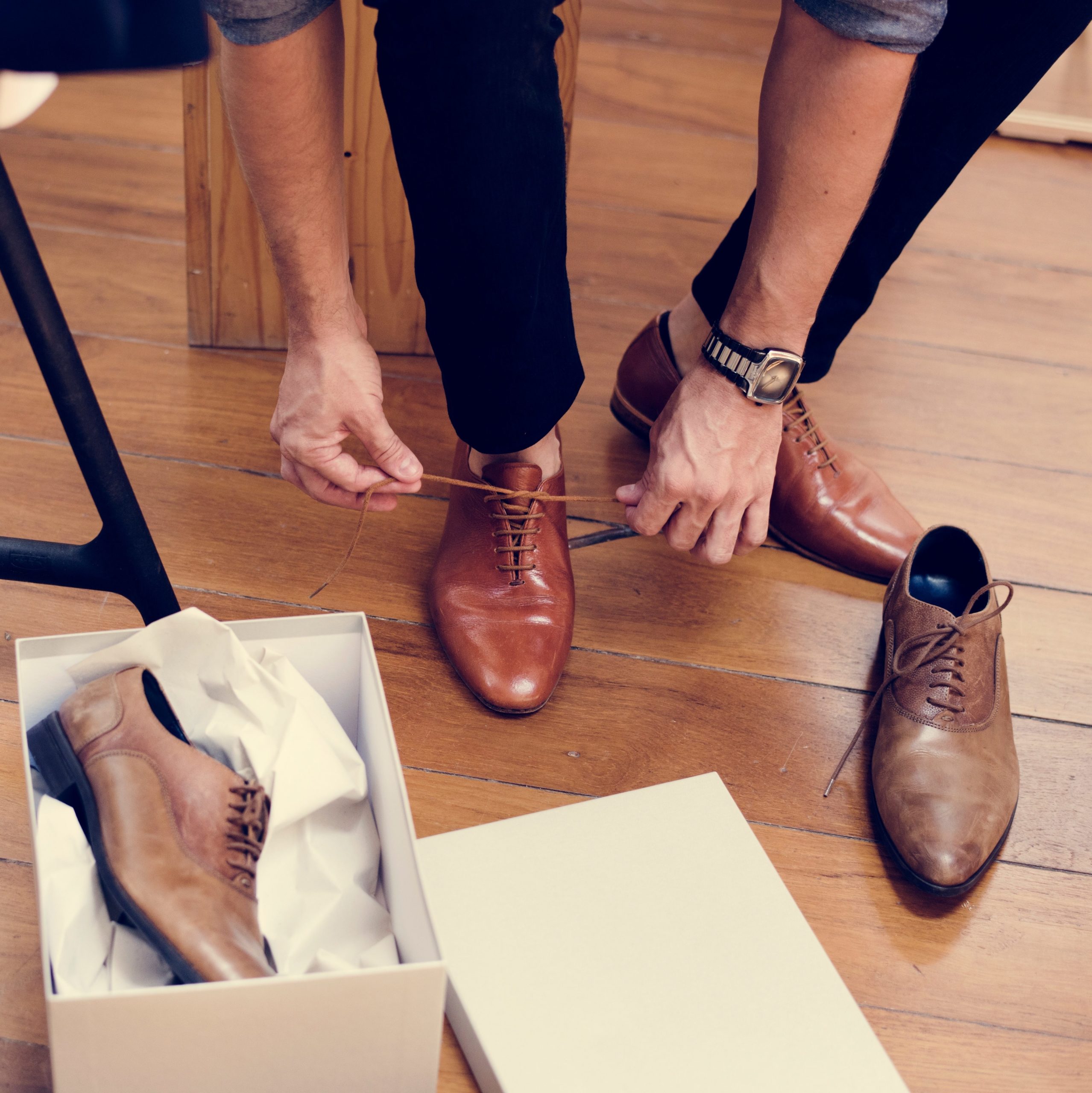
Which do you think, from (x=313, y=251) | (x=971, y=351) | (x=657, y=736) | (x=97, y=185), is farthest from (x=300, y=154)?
(x=971, y=351)

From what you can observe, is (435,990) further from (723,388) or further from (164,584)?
(723,388)

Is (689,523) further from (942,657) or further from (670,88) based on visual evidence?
(670,88)

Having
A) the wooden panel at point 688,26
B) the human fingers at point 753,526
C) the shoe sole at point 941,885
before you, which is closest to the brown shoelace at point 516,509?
the human fingers at point 753,526

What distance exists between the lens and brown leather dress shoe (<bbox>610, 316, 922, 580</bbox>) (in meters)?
1.03

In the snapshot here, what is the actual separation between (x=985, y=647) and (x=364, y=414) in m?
0.54

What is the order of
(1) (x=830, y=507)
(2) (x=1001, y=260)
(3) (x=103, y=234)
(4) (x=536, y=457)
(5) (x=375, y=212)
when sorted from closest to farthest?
(4) (x=536, y=457), (1) (x=830, y=507), (5) (x=375, y=212), (3) (x=103, y=234), (2) (x=1001, y=260)

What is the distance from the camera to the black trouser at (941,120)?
0.84 metres

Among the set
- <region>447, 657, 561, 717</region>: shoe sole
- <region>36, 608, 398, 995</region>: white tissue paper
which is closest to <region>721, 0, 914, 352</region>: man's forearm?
<region>447, 657, 561, 717</region>: shoe sole

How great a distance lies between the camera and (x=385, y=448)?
2.60ft

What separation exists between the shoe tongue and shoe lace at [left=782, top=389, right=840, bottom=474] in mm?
287

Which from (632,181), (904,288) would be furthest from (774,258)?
(632,181)

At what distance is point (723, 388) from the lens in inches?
32.4

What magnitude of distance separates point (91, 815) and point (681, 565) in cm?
61

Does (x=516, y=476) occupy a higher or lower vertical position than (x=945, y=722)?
higher
